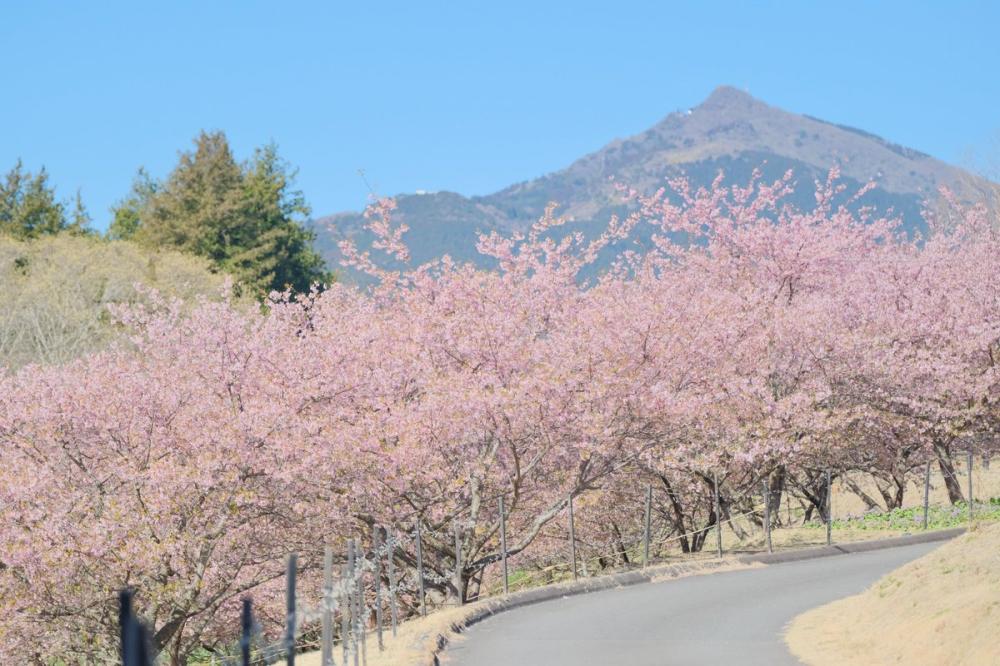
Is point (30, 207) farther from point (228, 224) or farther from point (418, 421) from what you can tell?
point (418, 421)

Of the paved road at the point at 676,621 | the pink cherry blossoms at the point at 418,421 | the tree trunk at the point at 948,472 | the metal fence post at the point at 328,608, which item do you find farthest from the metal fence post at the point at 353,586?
the tree trunk at the point at 948,472

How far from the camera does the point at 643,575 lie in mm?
24250

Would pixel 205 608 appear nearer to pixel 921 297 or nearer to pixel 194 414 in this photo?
pixel 194 414

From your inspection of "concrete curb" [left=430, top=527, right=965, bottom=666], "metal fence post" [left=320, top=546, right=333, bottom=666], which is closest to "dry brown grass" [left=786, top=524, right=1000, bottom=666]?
"concrete curb" [left=430, top=527, right=965, bottom=666]

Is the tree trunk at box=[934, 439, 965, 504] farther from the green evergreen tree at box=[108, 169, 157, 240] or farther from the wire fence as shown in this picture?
the green evergreen tree at box=[108, 169, 157, 240]

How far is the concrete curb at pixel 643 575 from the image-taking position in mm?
20048

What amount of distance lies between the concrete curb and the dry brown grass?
4569 mm

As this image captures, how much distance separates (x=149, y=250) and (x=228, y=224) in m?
7.39

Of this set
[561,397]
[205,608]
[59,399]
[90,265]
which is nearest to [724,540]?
[561,397]

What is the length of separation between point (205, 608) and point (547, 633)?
779 centimetres

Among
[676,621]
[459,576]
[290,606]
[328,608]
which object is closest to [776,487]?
[459,576]

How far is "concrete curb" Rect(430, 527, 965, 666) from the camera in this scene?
20.0 metres

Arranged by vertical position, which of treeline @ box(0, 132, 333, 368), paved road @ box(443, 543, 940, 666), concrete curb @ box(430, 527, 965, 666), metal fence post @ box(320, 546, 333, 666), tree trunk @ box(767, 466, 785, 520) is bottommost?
paved road @ box(443, 543, 940, 666)

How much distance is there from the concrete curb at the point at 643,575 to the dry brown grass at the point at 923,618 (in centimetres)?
457
